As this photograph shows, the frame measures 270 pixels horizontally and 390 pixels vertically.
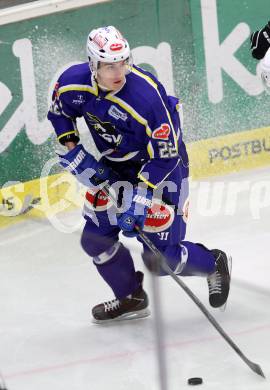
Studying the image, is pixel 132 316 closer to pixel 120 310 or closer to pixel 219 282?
pixel 120 310

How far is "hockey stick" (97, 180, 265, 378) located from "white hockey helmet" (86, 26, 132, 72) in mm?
562

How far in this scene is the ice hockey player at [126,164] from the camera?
155 inches

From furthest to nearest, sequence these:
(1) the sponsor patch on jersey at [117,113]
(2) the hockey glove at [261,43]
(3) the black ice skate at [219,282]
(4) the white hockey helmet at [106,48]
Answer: (2) the hockey glove at [261,43], (3) the black ice skate at [219,282], (1) the sponsor patch on jersey at [117,113], (4) the white hockey helmet at [106,48]

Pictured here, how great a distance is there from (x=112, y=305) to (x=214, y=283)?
0.45 metres

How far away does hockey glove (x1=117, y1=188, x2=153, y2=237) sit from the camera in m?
3.95

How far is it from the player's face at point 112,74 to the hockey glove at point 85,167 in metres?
0.34

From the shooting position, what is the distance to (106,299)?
4609 mm

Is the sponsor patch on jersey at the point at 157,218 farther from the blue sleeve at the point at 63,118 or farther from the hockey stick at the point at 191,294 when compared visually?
the blue sleeve at the point at 63,118

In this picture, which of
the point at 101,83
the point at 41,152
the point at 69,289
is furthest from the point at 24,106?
the point at 101,83

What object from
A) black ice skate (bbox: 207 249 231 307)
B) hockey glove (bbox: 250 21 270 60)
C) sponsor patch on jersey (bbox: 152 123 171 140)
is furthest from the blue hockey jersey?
hockey glove (bbox: 250 21 270 60)

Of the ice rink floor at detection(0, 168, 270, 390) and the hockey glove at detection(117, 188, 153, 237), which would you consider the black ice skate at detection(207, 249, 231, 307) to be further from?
the hockey glove at detection(117, 188, 153, 237)

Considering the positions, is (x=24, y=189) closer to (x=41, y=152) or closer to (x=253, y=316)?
(x=41, y=152)

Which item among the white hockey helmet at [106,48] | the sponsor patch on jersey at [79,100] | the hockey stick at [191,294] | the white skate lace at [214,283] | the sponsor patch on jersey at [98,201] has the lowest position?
the white skate lace at [214,283]

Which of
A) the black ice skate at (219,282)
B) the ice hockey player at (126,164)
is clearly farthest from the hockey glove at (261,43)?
the black ice skate at (219,282)
